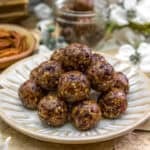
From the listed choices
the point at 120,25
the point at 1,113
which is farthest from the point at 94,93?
the point at 120,25

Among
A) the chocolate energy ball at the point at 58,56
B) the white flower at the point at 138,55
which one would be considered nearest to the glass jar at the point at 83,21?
the white flower at the point at 138,55

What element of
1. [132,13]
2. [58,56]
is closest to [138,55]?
[132,13]

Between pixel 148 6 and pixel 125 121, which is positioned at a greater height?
pixel 148 6

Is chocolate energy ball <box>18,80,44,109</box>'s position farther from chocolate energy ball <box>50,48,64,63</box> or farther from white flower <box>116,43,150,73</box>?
white flower <box>116,43,150,73</box>

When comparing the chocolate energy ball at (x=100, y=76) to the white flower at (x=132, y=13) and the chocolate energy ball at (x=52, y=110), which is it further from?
the white flower at (x=132, y=13)

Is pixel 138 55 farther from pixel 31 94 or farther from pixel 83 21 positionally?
pixel 31 94

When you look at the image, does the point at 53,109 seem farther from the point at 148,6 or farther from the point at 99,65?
the point at 148,6

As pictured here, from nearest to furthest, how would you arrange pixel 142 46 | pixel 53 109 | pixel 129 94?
pixel 53 109 → pixel 129 94 → pixel 142 46
